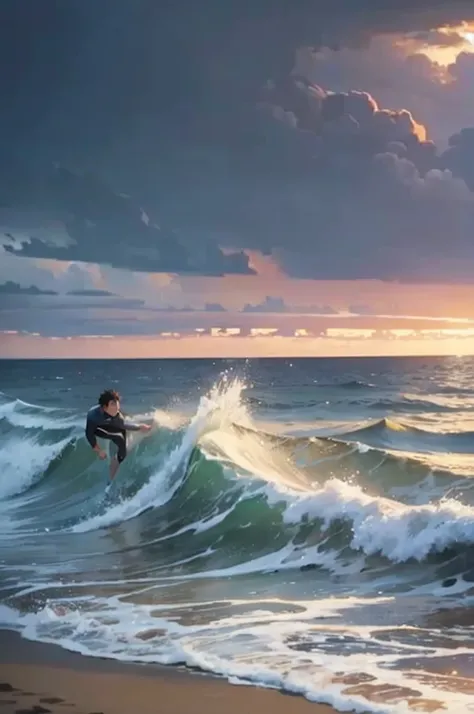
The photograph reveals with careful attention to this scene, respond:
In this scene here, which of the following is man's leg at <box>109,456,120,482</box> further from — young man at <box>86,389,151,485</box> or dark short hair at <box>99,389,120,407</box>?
dark short hair at <box>99,389,120,407</box>

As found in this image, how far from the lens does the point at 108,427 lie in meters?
4.45

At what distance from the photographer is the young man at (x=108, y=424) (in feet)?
14.5

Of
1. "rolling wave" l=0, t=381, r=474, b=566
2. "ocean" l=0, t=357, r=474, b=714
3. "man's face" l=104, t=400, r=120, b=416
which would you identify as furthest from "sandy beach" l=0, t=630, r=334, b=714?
"man's face" l=104, t=400, r=120, b=416

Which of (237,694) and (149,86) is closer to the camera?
(237,694)

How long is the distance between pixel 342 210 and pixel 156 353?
41.6 inches

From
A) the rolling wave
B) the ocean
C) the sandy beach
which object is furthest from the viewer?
the rolling wave

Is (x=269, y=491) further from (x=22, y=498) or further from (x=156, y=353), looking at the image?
(x=22, y=498)

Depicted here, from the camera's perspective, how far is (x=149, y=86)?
463cm

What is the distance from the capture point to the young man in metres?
4.41

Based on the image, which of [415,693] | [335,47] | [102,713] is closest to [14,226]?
[335,47]

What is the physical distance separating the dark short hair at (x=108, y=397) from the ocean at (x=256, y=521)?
18cm

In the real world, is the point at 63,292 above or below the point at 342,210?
below

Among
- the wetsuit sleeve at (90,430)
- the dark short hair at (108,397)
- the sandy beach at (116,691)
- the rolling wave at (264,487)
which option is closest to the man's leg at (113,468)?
the rolling wave at (264,487)

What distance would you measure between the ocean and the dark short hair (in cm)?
18
